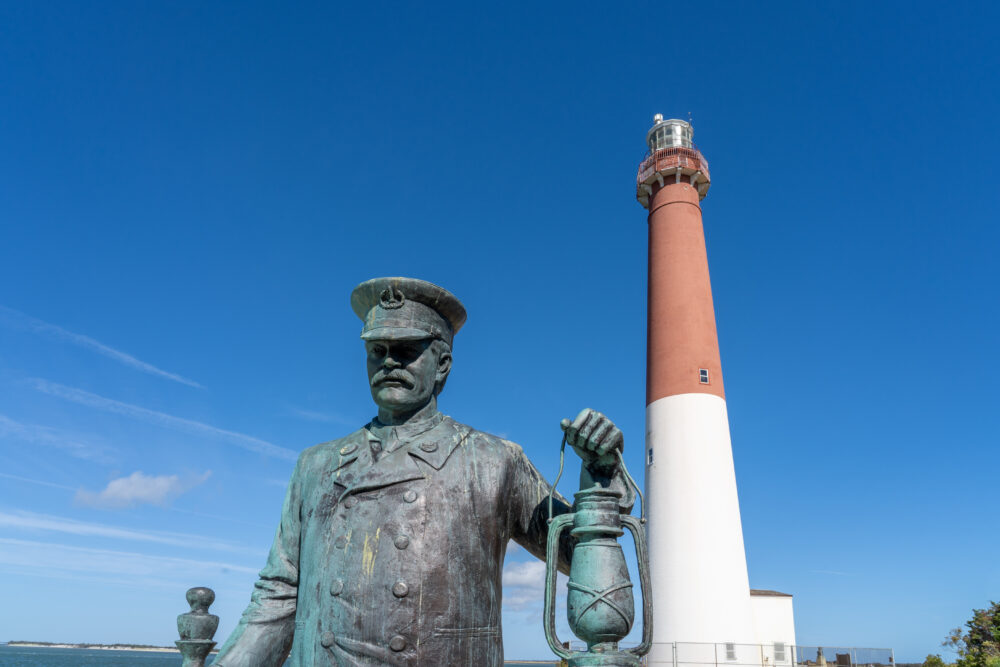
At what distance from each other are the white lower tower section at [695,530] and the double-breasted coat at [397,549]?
16.4m

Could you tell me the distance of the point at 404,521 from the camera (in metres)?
3.15

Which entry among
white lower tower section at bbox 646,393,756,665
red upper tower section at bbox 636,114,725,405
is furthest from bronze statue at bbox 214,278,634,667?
red upper tower section at bbox 636,114,725,405

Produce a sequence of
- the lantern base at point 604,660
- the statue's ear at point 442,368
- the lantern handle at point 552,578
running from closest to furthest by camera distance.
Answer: the lantern base at point 604,660
the lantern handle at point 552,578
the statue's ear at point 442,368

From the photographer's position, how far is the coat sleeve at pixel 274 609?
319cm

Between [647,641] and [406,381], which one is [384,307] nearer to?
[406,381]

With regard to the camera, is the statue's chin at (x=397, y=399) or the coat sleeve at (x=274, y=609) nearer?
the coat sleeve at (x=274, y=609)

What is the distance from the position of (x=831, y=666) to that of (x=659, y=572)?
7.99m

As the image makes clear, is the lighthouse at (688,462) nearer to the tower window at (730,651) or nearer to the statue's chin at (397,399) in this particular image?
the tower window at (730,651)

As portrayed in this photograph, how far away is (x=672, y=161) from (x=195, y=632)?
70.9 ft

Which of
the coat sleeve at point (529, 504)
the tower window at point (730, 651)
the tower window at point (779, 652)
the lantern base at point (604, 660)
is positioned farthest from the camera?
the tower window at point (779, 652)

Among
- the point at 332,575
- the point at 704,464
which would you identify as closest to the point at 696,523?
the point at 704,464

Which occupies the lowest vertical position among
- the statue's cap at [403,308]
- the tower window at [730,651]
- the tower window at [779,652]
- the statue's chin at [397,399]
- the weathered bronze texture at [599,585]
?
the tower window at [779,652]

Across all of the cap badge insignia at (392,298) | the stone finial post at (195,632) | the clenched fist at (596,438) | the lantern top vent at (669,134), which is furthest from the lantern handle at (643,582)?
the lantern top vent at (669,134)

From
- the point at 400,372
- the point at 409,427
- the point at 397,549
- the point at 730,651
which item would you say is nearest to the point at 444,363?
the point at 400,372
